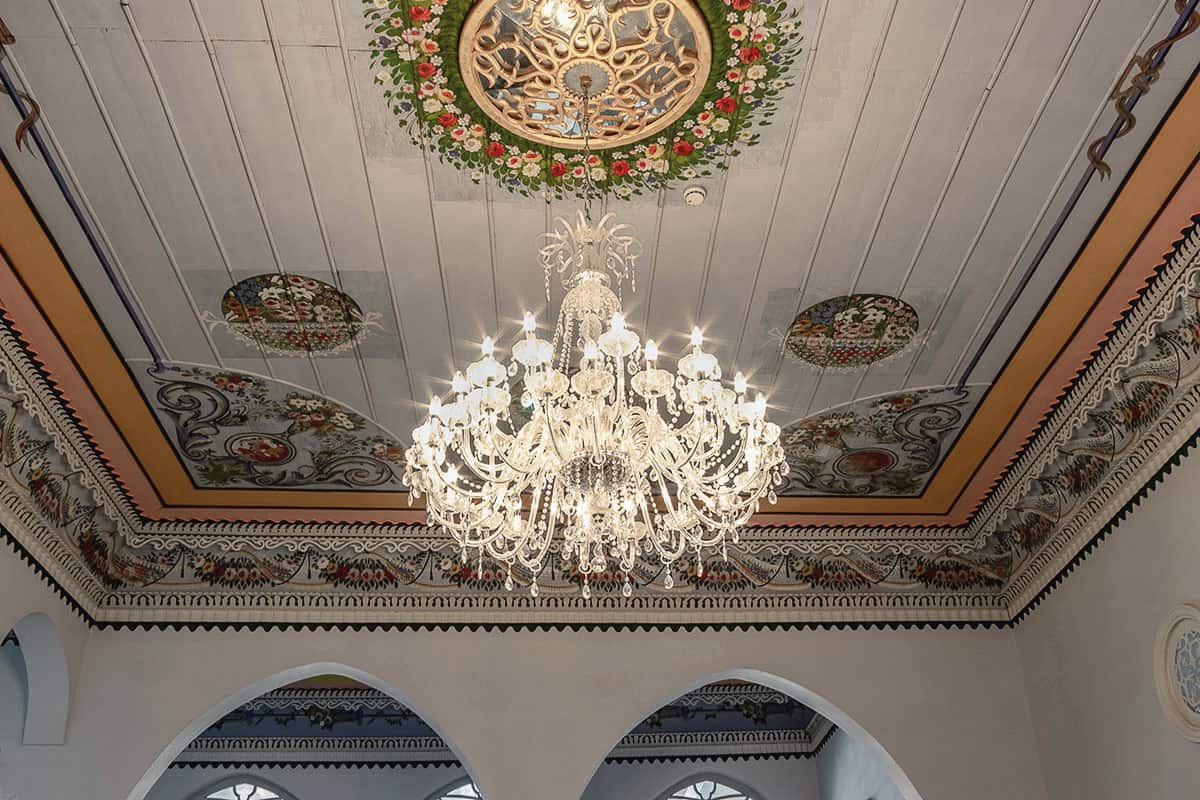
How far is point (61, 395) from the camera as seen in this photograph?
5.81 metres

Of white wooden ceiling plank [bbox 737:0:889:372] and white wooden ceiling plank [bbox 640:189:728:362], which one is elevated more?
white wooden ceiling plank [bbox 737:0:889:372]

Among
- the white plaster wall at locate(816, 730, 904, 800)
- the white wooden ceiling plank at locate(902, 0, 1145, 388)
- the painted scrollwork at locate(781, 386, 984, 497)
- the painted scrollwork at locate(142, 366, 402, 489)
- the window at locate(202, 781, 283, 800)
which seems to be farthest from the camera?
the window at locate(202, 781, 283, 800)

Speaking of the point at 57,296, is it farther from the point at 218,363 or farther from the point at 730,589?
the point at 730,589

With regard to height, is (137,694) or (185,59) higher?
(185,59)

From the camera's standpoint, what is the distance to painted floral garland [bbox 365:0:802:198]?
12.9 feet

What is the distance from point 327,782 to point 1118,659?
751 cm

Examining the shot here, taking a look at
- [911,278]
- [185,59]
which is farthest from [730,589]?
[185,59]

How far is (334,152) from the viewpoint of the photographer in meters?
4.48

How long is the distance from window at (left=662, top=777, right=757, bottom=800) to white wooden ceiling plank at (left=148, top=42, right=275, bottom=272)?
24.9 ft

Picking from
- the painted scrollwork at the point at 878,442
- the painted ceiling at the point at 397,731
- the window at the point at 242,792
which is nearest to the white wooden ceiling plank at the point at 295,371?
the painted scrollwork at the point at 878,442

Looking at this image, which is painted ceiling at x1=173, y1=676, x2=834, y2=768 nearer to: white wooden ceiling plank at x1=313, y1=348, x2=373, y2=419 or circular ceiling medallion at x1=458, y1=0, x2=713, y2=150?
white wooden ceiling plank at x1=313, y1=348, x2=373, y2=419

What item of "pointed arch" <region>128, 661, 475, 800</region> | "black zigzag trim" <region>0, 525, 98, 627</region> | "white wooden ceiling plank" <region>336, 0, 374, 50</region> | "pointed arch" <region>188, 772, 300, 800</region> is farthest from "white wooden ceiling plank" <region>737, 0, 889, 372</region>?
"pointed arch" <region>188, 772, 300, 800</region>

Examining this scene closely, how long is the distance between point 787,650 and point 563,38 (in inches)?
200

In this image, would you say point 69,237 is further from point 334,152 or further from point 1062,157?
point 1062,157
